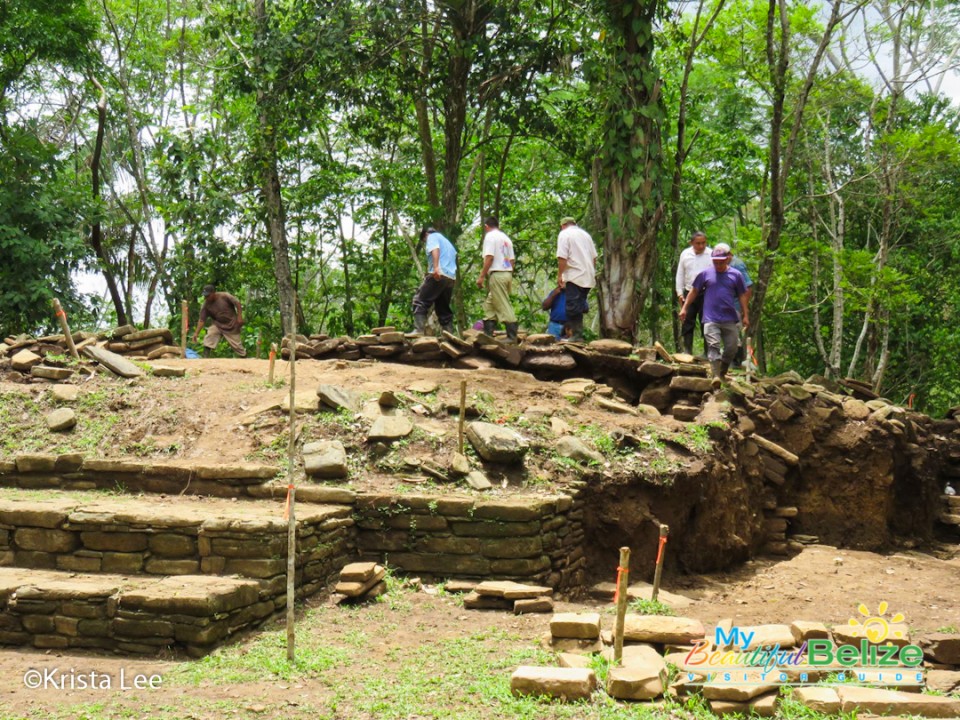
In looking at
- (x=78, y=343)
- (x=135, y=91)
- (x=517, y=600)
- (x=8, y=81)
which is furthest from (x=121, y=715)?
(x=135, y=91)

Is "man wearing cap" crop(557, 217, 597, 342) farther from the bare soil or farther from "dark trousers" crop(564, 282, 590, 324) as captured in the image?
the bare soil

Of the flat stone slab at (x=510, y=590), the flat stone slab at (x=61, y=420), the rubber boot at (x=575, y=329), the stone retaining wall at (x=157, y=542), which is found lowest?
the flat stone slab at (x=510, y=590)

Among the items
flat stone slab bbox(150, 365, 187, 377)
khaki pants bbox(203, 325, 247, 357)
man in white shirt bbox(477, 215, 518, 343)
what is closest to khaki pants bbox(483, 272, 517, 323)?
man in white shirt bbox(477, 215, 518, 343)

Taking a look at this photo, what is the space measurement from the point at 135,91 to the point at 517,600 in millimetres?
19777

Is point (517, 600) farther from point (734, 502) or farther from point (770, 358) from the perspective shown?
point (770, 358)

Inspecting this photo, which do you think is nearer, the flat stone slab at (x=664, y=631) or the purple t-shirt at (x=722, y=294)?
the flat stone slab at (x=664, y=631)

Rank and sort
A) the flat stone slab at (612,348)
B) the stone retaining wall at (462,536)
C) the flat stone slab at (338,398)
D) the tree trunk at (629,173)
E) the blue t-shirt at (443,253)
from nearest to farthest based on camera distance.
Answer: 1. the stone retaining wall at (462,536)
2. the flat stone slab at (338,398)
3. the flat stone slab at (612,348)
4. the blue t-shirt at (443,253)
5. the tree trunk at (629,173)

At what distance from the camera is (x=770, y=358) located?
81.3 feet

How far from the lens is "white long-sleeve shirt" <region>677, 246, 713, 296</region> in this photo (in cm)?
1126

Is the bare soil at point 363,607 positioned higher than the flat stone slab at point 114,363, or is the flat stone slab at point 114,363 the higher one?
the flat stone slab at point 114,363

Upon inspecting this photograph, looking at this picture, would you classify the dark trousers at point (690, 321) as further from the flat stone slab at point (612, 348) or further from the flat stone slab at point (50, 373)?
the flat stone slab at point (50, 373)

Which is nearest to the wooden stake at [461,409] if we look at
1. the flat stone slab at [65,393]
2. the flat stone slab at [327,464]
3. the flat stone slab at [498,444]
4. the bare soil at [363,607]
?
the flat stone slab at [498,444]

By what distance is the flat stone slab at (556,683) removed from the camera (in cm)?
486

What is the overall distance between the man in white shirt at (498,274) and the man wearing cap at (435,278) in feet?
1.30
